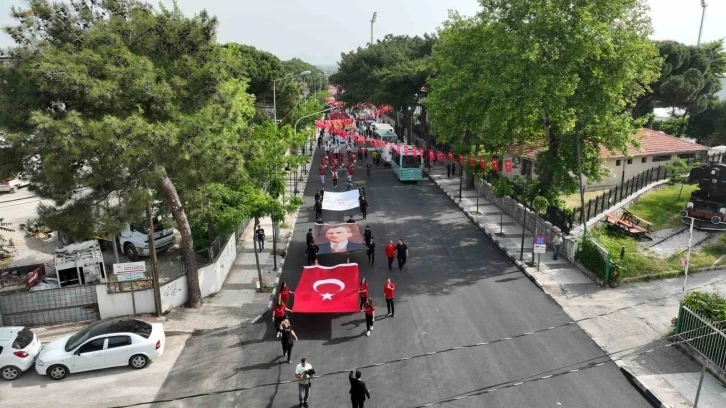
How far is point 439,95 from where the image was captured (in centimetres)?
3195

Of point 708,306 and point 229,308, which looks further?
point 229,308

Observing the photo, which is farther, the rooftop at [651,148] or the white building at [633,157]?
the rooftop at [651,148]

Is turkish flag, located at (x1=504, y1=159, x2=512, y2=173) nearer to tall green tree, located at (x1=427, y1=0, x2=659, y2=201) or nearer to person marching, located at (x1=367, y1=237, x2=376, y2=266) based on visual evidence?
tall green tree, located at (x1=427, y1=0, x2=659, y2=201)

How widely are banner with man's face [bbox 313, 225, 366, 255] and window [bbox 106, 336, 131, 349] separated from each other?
877 cm

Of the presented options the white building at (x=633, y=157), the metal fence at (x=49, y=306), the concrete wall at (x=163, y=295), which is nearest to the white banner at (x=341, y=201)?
the concrete wall at (x=163, y=295)

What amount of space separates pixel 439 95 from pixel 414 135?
2864 centimetres

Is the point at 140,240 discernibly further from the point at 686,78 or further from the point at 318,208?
the point at 686,78

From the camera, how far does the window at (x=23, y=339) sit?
13.9 metres

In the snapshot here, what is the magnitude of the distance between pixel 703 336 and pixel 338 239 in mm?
13275

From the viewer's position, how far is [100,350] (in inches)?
543

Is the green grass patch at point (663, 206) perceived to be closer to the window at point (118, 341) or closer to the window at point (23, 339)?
the window at point (118, 341)

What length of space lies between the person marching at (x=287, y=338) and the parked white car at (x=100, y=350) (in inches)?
142

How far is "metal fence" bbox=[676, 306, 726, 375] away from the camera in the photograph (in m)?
12.9

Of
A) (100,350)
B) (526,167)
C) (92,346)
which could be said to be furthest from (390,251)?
(526,167)
